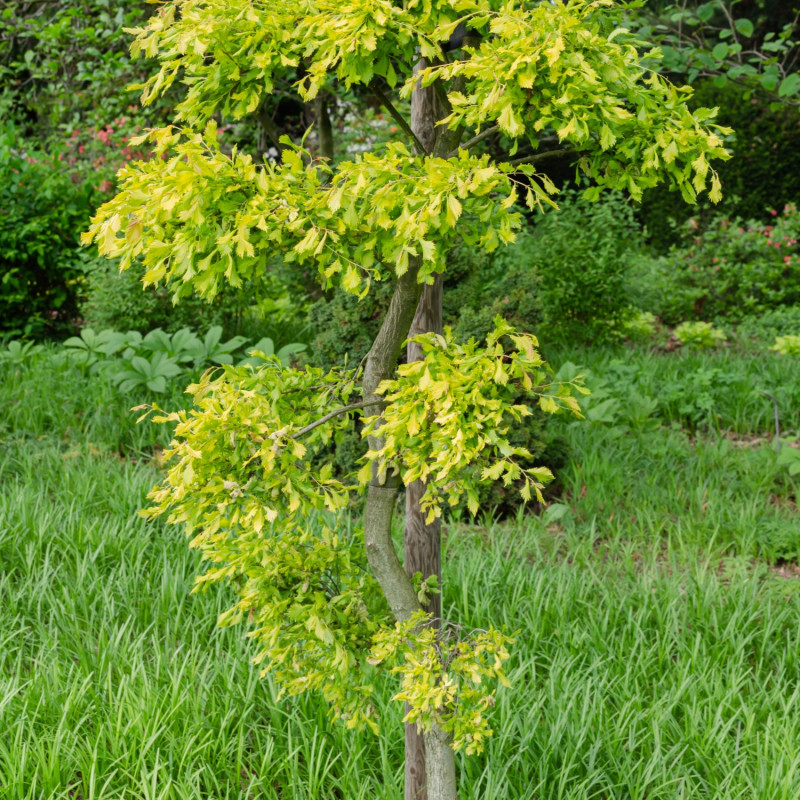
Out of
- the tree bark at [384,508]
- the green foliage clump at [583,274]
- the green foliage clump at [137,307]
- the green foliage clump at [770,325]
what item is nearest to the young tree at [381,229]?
the tree bark at [384,508]

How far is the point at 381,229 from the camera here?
5.55ft

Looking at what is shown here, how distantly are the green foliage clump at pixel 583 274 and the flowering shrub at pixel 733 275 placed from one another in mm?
1285

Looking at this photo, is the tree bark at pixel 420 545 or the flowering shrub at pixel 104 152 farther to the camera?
the flowering shrub at pixel 104 152

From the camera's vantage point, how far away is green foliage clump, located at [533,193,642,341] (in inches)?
286

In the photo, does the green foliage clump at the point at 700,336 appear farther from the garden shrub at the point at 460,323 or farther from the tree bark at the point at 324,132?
the tree bark at the point at 324,132

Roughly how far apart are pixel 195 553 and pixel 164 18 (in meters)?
2.31

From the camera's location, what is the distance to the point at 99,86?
25.2 ft

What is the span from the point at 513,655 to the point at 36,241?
18.7ft

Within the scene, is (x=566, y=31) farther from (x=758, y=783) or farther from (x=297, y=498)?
(x=758, y=783)

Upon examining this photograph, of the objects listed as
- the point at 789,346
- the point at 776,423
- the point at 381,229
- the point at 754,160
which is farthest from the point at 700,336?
the point at 381,229

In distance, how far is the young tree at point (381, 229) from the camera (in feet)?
5.28

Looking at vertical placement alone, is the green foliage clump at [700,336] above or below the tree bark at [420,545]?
below

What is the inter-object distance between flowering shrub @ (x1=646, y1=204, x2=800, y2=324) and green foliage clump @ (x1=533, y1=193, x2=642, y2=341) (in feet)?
4.22

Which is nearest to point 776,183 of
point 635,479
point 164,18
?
point 635,479
